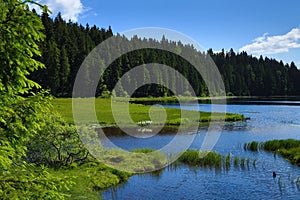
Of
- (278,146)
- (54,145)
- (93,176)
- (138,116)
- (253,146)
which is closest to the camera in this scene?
(93,176)

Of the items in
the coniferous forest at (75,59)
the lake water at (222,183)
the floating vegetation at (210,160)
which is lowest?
the lake water at (222,183)

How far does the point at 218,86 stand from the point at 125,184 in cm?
17709

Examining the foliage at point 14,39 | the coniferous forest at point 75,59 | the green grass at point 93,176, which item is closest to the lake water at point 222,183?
the green grass at point 93,176

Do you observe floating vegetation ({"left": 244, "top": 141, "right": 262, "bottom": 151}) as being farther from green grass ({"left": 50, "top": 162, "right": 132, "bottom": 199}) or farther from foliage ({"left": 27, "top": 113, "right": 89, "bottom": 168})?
foliage ({"left": 27, "top": 113, "right": 89, "bottom": 168})

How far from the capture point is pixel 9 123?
847cm

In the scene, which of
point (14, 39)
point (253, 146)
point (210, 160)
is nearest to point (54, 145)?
point (210, 160)

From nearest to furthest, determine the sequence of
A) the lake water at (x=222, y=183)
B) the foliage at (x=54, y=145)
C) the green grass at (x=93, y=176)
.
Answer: the green grass at (x=93, y=176), the lake water at (x=222, y=183), the foliage at (x=54, y=145)

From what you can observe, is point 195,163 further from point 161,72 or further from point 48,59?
point 161,72

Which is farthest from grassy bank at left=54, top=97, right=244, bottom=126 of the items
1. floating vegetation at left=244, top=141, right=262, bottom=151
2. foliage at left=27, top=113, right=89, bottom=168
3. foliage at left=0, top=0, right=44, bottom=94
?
foliage at left=0, top=0, right=44, bottom=94

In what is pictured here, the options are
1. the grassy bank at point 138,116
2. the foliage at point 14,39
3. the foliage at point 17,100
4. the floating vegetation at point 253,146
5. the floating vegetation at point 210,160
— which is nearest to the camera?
the foliage at point 14,39

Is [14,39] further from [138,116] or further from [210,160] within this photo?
[138,116]

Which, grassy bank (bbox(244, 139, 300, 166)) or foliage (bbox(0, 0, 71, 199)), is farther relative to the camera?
grassy bank (bbox(244, 139, 300, 166))

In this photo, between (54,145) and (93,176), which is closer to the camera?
(93,176)

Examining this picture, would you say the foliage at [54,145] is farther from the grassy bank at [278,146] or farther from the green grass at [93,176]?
the grassy bank at [278,146]
